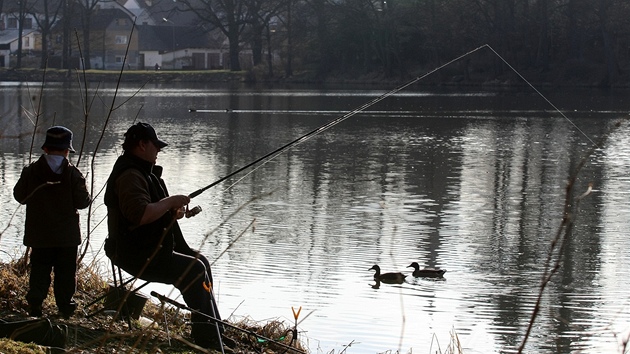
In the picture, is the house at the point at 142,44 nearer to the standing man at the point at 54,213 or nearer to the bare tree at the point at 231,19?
the bare tree at the point at 231,19

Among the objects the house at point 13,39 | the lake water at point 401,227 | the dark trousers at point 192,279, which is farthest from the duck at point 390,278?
the house at point 13,39

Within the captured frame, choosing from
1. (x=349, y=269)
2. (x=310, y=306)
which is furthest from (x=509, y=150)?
(x=310, y=306)

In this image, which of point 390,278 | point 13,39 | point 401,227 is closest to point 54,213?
point 390,278

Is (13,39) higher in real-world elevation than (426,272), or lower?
higher

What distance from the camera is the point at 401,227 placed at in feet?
40.4

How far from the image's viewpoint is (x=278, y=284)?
9.18 metres

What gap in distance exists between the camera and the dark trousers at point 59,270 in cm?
546

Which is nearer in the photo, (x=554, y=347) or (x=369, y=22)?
(x=554, y=347)

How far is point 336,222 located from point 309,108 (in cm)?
2455

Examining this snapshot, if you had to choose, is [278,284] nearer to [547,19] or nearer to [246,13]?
[547,19]

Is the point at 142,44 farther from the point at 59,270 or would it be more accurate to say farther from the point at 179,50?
the point at 59,270

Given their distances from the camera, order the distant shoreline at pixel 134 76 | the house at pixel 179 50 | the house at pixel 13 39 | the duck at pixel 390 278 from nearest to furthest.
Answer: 1. the duck at pixel 390 278
2. the distant shoreline at pixel 134 76
3. the house at pixel 13 39
4. the house at pixel 179 50

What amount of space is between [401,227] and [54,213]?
7214mm

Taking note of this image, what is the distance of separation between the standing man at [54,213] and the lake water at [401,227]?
0.59 metres
